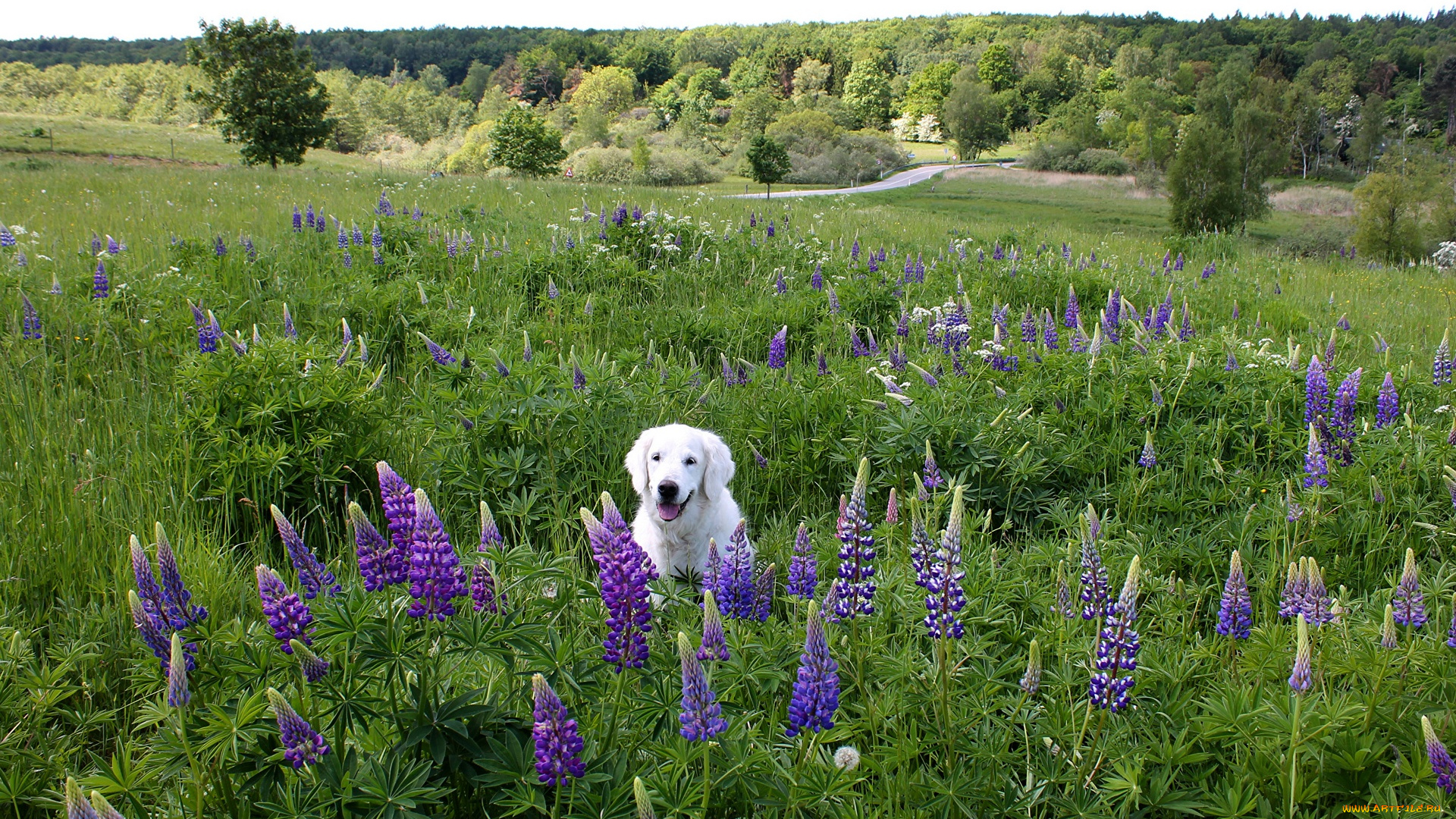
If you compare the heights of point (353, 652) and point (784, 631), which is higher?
point (353, 652)

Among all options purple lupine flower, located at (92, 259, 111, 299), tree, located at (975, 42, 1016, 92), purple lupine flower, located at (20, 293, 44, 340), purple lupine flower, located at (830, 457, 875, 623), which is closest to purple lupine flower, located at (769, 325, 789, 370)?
purple lupine flower, located at (830, 457, 875, 623)

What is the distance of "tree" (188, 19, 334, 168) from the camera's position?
2975 centimetres

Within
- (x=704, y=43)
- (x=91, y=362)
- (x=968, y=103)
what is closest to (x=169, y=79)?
(x=704, y=43)

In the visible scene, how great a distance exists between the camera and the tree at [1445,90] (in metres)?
74.2

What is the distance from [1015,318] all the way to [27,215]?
41.8 feet

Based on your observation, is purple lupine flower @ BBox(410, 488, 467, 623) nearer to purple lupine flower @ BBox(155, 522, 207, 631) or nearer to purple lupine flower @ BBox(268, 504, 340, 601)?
purple lupine flower @ BBox(268, 504, 340, 601)

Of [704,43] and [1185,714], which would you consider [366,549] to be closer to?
[1185,714]

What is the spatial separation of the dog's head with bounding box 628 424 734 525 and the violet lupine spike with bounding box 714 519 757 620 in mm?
1232

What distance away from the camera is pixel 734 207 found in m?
16.4

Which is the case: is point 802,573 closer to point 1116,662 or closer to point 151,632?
point 1116,662

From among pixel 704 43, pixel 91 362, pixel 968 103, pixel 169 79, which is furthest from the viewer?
pixel 704 43

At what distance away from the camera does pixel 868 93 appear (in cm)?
10162

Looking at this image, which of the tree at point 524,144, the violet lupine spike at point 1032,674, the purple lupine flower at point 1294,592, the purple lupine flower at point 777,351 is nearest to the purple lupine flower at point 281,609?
the violet lupine spike at point 1032,674

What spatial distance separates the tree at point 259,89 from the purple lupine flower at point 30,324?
29.3 m
